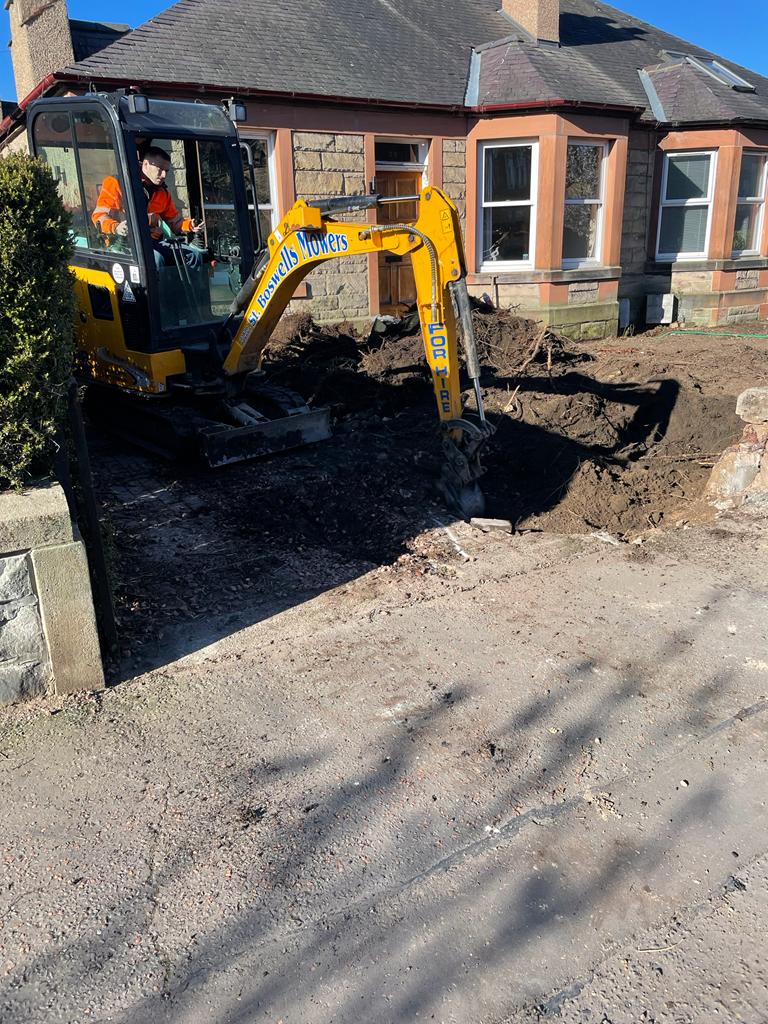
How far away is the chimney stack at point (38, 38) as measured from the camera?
12.0m

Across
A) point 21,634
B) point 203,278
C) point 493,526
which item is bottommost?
point 493,526

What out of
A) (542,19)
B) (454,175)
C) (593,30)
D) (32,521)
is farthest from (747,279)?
→ (32,521)

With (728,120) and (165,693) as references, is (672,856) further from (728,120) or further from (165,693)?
(728,120)

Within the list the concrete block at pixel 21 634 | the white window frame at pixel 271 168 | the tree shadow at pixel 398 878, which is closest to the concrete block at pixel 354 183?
the white window frame at pixel 271 168

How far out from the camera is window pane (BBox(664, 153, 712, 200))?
15562 millimetres

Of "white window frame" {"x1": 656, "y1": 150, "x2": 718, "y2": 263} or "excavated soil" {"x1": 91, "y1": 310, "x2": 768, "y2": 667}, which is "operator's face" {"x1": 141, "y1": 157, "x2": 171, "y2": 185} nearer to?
"excavated soil" {"x1": 91, "y1": 310, "x2": 768, "y2": 667}

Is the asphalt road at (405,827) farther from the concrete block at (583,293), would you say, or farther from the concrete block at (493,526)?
the concrete block at (583,293)

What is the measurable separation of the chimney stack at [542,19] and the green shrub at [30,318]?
14056 mm

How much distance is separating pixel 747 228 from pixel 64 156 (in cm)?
1405

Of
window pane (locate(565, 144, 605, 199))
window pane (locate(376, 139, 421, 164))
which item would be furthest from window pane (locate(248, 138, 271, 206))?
window pane (locate(565, 144, 605, 199))

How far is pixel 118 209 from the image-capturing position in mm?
7027

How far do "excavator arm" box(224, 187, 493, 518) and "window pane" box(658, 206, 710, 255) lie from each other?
11.2 m

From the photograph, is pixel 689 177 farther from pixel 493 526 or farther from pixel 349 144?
pixel 493 526

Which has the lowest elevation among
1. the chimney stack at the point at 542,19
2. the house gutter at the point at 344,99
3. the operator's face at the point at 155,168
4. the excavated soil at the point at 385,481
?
the excavated soil at the point at 385,481
